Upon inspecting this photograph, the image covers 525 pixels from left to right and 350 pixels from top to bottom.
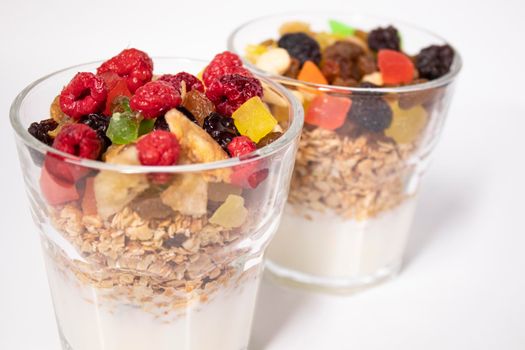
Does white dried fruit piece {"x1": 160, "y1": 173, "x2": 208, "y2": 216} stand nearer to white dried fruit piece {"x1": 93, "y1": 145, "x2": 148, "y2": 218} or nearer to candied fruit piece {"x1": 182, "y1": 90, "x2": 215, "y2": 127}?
white dried fruit piece {"x1": 93, "y1": 145, "x2": 148, "y2": 218}

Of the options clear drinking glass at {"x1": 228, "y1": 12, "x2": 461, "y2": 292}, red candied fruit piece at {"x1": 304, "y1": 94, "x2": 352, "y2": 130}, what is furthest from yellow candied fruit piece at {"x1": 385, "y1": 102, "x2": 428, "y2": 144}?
red candied fruit piece at {"x1": 304, "y1": 94, "x2": 352, "y2": 130}

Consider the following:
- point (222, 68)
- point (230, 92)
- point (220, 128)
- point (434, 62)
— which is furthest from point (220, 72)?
point (434, 62)

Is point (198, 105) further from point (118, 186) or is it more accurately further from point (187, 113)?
point (118, 186)

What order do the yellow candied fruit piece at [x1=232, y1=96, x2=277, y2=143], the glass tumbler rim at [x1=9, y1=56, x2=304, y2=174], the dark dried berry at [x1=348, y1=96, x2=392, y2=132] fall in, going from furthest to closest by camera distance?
the dark dried berry at [x1=348, y1=96, x2=392, y2=132] < the yellow candied fruit piece at [x1=232, y1=96, x2=277, y2=143] < the glass tumbler rim at [x1=9, y1=56, x2=304, y2=174]

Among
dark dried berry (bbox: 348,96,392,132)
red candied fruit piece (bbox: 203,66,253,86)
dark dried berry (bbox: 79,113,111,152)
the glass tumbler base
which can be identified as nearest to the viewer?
dark dried berry (bbox: 79,113,111,152)

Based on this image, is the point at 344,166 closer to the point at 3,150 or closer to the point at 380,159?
the point at 380,159
